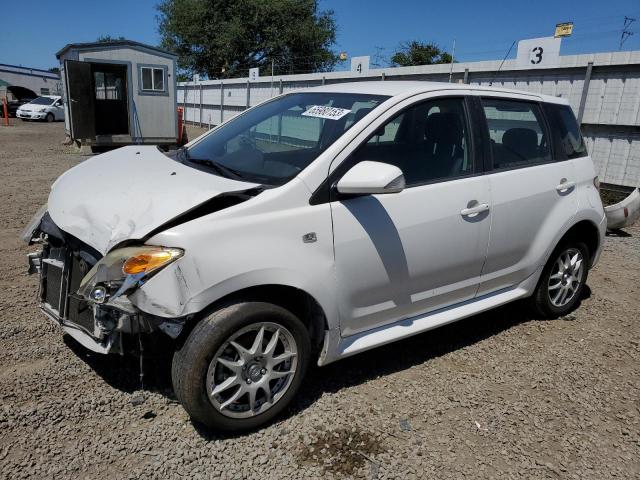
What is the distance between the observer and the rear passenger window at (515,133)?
3590mm

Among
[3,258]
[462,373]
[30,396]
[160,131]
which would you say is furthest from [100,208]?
[160,131]

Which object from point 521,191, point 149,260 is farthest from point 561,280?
point 149,260

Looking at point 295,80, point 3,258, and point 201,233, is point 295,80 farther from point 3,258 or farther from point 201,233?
point 201,233

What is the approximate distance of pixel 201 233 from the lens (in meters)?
2.38

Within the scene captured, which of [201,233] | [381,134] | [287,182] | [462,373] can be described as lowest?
[462,373]

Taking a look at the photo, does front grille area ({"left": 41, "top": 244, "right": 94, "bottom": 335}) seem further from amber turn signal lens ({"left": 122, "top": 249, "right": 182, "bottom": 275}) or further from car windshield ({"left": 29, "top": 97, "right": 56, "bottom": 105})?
car windshield ({"left": 29, "top": 97, "right": 56, "bottom": 105})

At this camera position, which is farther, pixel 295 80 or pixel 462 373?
pixel 295 80

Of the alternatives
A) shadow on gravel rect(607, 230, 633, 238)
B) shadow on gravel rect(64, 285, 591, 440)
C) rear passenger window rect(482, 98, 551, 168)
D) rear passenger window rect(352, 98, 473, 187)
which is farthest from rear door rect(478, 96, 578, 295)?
shadow on gravel rect(607, 230, 633, 238)

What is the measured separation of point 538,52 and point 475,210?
7547mm

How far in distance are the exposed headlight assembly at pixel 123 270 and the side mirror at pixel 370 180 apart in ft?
3.03

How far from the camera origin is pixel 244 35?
3816 centimetres

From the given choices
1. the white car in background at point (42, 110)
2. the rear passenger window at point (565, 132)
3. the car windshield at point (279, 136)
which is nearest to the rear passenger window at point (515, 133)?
the rear passenger window at point (565, 132)

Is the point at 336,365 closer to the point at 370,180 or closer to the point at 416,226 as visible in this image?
the point at 416,226

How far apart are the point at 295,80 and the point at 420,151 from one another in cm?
1468
